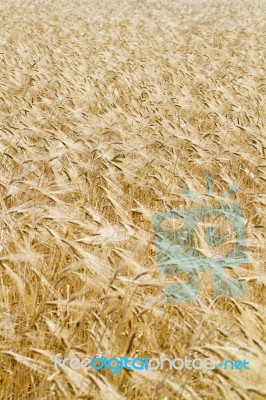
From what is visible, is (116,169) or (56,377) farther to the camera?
(116,169)

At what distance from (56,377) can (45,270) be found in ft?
2.62

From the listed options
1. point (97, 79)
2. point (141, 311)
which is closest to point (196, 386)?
point (141, 311)

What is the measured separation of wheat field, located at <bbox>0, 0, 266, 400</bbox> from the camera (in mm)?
1585

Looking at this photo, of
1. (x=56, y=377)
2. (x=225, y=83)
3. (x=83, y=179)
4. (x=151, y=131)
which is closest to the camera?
(x=56, y=377)

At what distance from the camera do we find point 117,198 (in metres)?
2.85

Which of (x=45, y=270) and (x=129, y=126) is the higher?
(x=45, y=270)

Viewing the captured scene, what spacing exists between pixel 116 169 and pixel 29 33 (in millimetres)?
7900

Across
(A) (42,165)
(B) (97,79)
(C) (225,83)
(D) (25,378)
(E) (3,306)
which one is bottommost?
(C) (225,83)

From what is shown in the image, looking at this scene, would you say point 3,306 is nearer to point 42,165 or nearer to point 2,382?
point 2,382

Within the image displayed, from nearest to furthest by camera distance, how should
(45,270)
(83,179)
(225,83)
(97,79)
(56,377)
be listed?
(56,377)
(45,270)
(83,179)
(97,79)
(225,83)

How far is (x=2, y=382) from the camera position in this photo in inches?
71.3

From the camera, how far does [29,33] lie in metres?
10.2

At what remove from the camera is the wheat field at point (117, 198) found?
1585 millimetres

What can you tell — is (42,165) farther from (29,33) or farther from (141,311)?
(29,33)
